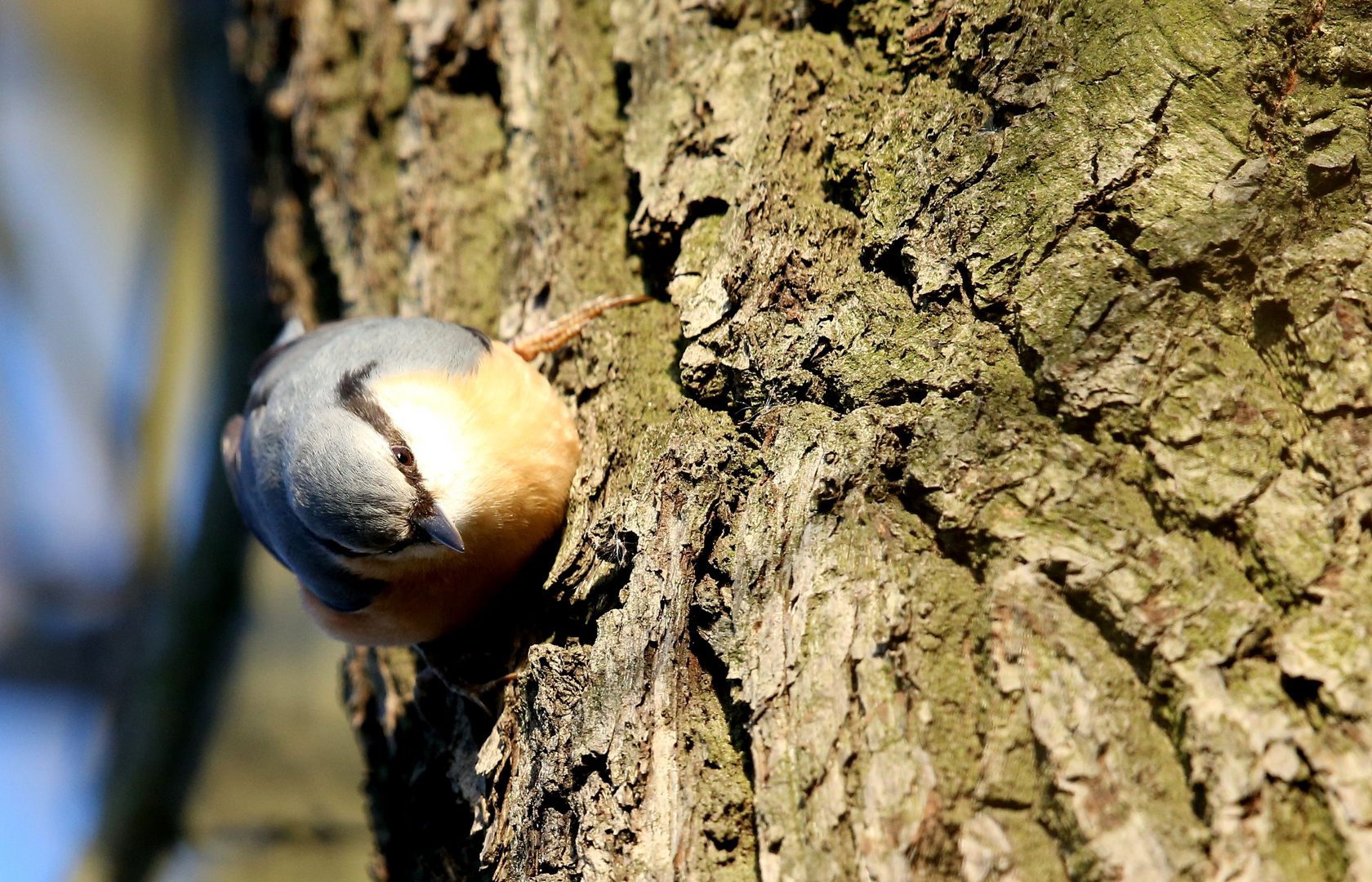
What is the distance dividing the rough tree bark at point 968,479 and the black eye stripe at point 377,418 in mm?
341

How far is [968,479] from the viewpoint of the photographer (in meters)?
1.59

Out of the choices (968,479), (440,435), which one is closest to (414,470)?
(440,435)

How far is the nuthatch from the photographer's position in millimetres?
2361

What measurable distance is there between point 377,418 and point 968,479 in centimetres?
152

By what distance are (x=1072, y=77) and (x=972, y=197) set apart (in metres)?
0.27

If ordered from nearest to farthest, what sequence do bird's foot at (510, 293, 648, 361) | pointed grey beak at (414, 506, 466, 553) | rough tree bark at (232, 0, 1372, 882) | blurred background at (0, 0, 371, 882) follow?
rough tree bark at (232, 0, 1372, 882) < pointed grey beak at (414, 506, 466, 553) < bird's foot at (510, 293, 648, 361) < blurred background at (0, 0, 371, 882)

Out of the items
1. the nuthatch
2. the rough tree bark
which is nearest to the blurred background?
the nuthatch

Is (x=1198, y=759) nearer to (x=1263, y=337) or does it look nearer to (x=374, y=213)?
(x=1263, y=337)

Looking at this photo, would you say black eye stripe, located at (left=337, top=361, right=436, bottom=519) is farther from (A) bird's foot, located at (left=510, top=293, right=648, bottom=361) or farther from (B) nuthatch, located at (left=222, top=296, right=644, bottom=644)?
(A) bird's foot, located at (left=510, top=293, right=648, bottom=361)

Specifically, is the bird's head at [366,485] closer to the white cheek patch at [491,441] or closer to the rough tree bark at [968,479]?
the white cheek patch at [491,441]

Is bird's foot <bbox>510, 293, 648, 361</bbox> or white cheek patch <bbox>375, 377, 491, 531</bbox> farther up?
bird's foot <bbox>510, 293, 648, 361</bbox>

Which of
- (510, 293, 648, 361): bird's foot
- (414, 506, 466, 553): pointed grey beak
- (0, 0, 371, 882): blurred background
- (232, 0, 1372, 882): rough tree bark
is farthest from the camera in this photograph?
(0, 0, 371, 882): blurred background

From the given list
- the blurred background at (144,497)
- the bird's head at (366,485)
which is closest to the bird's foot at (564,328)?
the bird's head at (366,485)

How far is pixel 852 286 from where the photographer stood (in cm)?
192
